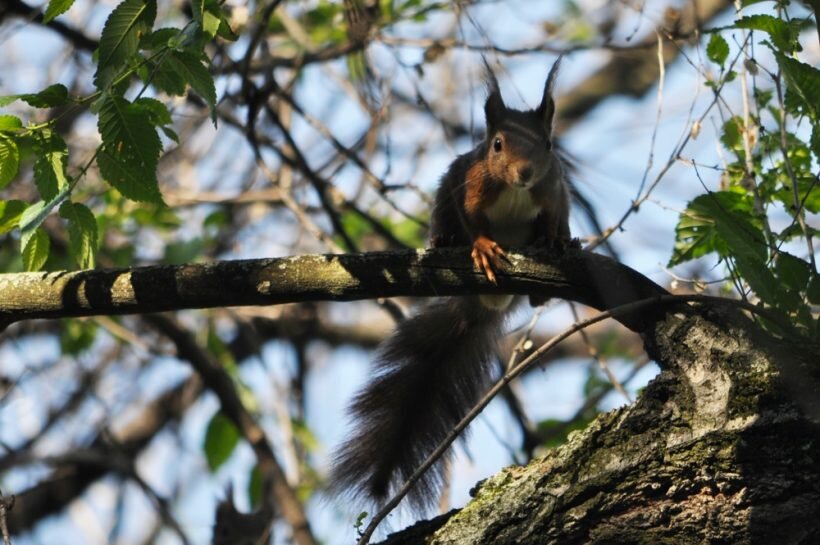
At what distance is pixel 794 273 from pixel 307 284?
1.22 meters

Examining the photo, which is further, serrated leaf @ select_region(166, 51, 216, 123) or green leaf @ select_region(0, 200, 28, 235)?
green leaf @ select_region(0, 200, 28, 235)

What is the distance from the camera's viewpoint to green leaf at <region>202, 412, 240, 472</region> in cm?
549

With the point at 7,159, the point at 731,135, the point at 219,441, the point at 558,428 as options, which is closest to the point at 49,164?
the point at 7,159

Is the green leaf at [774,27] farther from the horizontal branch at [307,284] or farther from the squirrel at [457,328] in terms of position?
the squirrel at [457,328]

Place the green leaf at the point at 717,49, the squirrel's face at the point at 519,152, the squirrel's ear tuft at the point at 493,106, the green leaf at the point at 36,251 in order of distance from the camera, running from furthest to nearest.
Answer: the squirrel's ear tuft at the point at 493,106 → the squirrel's face at the point at 519,152 → the green leaf at the point at 717,49 → the green leaf at the point at 36,251

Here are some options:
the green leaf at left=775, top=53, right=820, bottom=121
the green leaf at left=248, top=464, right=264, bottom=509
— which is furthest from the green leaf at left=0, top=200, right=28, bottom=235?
the green leaf at left=248, top=464, right=264, bottom=509

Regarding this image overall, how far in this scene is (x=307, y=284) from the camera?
280 centimetres

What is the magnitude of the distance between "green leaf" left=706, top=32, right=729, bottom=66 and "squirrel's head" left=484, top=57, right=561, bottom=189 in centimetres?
75

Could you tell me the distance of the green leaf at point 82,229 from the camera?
8.89 feet

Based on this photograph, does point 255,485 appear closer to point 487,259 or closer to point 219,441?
point 219,441

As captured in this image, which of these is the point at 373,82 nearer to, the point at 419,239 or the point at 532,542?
the point at 419,239

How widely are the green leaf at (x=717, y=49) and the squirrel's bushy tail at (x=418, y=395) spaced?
1.21m

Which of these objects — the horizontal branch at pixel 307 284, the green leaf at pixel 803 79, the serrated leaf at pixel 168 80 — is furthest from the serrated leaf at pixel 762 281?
the serrated leaf at pixel 168 80

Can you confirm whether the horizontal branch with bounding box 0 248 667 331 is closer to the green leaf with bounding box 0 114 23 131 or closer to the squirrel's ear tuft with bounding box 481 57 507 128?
the green leaf with bounding box 0 114 23 131
